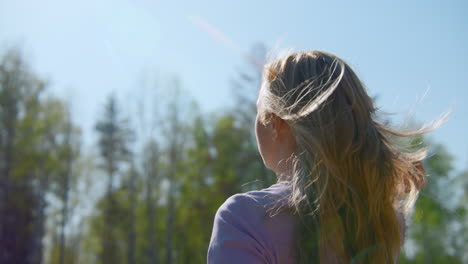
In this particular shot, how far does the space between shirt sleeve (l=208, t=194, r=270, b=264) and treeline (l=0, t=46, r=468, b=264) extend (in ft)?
58.1

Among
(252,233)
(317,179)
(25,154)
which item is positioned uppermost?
(25,154)

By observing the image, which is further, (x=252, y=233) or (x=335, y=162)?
(x=335, y=162)

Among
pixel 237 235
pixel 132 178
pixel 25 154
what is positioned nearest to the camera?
pixel 237 235

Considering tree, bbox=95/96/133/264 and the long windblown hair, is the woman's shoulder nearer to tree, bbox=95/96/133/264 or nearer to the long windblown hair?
the long windblown hair

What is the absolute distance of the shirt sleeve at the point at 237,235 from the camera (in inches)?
50.3

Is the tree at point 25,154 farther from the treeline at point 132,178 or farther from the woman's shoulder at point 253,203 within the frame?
the woman's shoulder at point 253,203

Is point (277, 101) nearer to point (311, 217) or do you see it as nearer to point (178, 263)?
point (311, 217)

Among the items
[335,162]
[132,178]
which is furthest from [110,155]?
[335,162]

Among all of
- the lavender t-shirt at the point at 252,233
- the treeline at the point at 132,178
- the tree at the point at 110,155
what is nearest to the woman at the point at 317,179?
the lavender t-shirt at the point at 252,233

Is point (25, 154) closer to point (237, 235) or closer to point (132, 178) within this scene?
point (132, 178)

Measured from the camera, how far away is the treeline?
19.6m

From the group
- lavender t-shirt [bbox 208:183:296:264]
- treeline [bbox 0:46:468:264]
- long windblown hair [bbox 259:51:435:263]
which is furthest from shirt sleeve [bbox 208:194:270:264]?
treeline [bbox 0:46:468:264]

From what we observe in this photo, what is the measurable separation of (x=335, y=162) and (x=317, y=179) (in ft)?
0.31

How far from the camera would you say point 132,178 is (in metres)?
26.3
